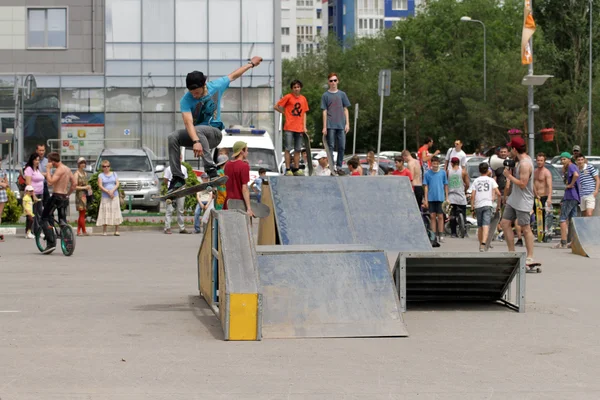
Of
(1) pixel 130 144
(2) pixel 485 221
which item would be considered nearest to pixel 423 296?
(2) pixel 485 221

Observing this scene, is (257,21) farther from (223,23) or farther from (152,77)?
(152,77)

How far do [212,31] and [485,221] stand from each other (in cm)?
2848

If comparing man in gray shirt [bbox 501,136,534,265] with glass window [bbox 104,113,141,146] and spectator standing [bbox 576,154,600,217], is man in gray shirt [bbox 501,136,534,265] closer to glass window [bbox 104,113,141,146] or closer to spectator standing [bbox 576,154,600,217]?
spectator standing [bbox 576,154,600,217]

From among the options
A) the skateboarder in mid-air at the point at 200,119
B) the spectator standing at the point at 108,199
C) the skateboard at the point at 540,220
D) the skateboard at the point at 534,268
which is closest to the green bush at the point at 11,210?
the spectator standing at the point at 108,199

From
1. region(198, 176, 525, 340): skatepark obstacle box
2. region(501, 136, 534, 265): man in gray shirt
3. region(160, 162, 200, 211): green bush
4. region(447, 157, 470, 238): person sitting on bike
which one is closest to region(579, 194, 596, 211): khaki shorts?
region(447, 157, 470, 238): person sitting on bike

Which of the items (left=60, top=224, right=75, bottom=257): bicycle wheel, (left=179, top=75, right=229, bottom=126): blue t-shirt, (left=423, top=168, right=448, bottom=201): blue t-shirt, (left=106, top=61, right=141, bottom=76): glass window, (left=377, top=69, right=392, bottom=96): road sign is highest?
(left=106, top=61, right=141, bottom=76): glass window

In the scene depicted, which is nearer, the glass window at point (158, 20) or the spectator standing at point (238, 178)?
the spectator standing at point (238, 178)

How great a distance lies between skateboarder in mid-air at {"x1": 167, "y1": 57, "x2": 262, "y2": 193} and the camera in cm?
1184

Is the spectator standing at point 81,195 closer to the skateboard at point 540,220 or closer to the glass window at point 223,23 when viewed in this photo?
the skateboard at point 540,220

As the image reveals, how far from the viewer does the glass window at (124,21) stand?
155 ft

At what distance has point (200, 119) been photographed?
1222 cm

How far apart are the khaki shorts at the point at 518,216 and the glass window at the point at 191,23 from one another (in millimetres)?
32746

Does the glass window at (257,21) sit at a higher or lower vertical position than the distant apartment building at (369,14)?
lower

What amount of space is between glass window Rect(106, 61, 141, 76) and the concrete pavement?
3322 centimetres
